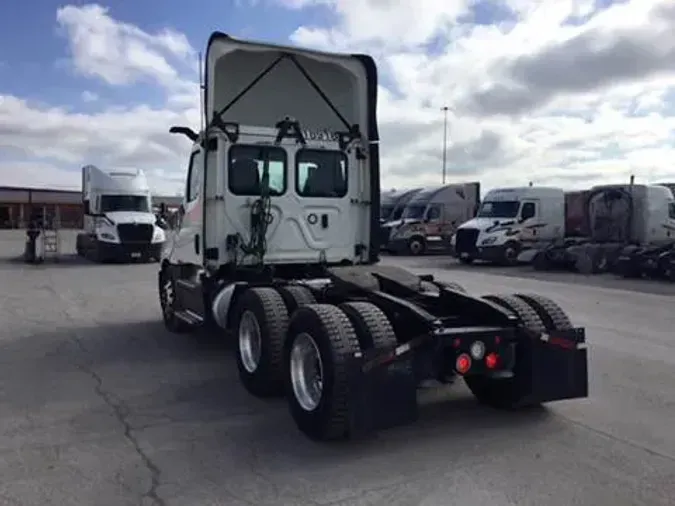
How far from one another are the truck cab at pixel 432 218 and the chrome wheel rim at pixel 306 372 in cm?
2487

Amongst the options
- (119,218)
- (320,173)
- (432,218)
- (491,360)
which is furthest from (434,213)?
(491,360)

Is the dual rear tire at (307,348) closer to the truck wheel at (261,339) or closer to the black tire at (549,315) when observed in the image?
the truck wheel at (261,339)

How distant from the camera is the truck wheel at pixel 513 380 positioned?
5.41 meters

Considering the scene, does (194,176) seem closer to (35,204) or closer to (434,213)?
(434,213)

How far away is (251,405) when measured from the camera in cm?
607

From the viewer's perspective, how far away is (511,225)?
2434 cm

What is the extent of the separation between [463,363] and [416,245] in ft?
85.3

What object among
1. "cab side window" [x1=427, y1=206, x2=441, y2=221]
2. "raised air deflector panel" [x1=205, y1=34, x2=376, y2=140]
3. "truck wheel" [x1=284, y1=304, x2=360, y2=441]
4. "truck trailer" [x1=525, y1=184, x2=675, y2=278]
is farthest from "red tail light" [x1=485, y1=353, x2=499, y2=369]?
"cab side window" [x1=427, y1=206, x2=441, y2=221]

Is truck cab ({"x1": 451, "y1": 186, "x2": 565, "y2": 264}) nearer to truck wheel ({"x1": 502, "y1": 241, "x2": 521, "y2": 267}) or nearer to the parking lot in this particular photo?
truck wheel ({"x1": 502, "y1": 241, "x2": 521, "y2": 267})

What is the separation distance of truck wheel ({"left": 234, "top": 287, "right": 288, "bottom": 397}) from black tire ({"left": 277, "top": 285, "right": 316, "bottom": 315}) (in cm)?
8

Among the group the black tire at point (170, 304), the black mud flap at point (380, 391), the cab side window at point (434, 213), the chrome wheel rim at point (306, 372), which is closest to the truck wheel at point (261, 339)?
the chrome wheel rim at point (306, 372)

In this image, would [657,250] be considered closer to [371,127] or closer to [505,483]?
[371,127]

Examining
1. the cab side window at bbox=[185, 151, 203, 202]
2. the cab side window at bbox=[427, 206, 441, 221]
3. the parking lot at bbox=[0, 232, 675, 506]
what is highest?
the cab side window at bbox=[427, 206, 441, 221]

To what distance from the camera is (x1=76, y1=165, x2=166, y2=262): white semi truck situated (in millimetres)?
24359
